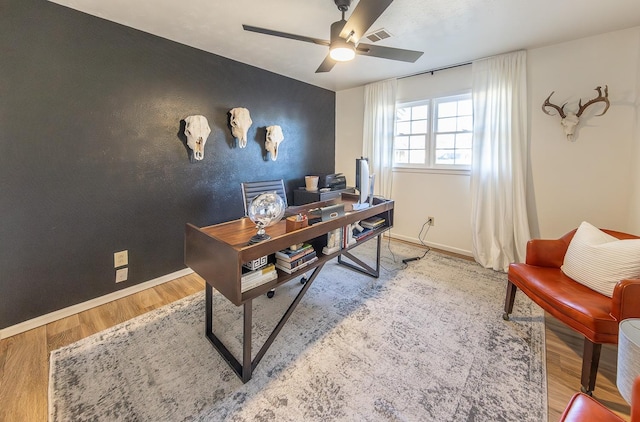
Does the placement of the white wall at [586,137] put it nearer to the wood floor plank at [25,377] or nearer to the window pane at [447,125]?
the window pane at [447,125]

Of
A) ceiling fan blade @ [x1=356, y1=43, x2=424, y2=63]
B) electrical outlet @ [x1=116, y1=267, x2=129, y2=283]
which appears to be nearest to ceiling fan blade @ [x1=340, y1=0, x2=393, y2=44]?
ceiling fan blade @ [x1=356, y1=43, x2=424, y2=63]

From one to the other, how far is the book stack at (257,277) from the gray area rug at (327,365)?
1.86 ft

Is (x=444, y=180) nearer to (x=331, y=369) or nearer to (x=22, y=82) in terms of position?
(x=331, y=369)

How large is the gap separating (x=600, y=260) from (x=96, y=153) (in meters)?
3.66

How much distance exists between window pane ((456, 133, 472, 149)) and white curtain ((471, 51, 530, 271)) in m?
0.20

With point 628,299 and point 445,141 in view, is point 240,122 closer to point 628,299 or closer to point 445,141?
point 445,141

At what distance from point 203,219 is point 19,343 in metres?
1.57

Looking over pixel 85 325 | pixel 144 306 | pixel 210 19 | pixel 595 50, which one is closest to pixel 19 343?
pixel 85 325

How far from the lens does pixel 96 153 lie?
7.06ft

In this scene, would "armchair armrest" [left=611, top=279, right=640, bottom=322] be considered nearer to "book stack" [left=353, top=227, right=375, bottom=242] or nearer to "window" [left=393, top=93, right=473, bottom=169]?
"book stack" [left=353, top=227, right=375, bottom=242]

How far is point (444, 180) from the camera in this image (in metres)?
3.47

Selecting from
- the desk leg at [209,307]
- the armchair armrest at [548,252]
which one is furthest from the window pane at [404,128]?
the desk leg at [209,307]

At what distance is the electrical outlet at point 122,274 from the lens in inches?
93.0

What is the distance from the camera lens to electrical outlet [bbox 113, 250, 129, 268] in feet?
7.65
